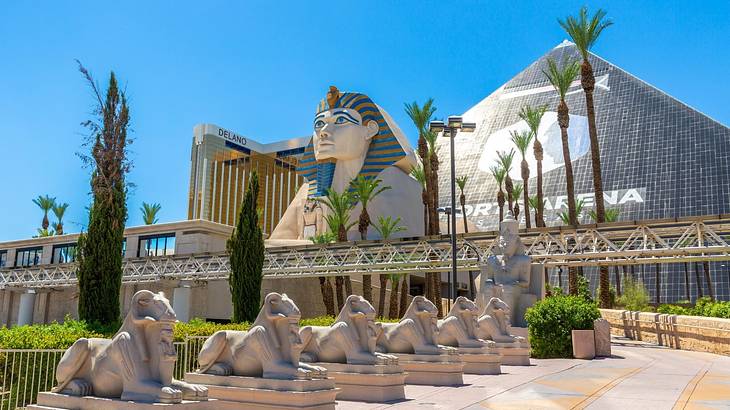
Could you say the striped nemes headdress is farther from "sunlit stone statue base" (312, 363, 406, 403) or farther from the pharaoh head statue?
"sunlit stone statue base" (312, 363, 406, 403)

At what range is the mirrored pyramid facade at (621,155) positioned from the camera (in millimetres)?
59250

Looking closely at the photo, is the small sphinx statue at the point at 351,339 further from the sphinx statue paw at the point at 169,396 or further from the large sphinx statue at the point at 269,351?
the sphinx statue paw at the point at 169,396

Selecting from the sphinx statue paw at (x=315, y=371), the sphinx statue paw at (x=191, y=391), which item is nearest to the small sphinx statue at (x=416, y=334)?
the sphinx statue paw at (x=315, y=371)

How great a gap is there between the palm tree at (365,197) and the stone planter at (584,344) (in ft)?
68.2

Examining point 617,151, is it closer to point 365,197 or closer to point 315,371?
point 365,197

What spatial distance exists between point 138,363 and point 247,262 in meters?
16.1

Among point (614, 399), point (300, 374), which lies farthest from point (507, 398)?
point (300, 374)

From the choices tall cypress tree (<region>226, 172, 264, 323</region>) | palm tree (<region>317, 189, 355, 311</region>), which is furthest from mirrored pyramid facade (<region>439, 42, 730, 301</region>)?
tall cypress tree (<region>226, 172, 264, 323</region>)

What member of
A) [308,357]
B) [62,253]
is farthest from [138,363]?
[62,253]

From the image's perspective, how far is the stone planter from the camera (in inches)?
648

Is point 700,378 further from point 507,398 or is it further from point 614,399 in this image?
point 507,398

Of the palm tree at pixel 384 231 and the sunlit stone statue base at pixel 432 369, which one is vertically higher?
the palm tree at pixel 384 231

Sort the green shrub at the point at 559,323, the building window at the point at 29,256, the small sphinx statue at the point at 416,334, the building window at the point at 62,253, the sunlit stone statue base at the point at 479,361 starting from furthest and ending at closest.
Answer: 1. the building window at the point at 29,256
2. the building window at the point at 62,253
3. the green shrub at the point at 559,323
4. the sunlit stone statue base at the point at 479,361
5. the small sphinx statue at the point at 416,334

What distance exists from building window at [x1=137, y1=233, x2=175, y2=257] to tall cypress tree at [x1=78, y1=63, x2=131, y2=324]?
2271 centimetres
